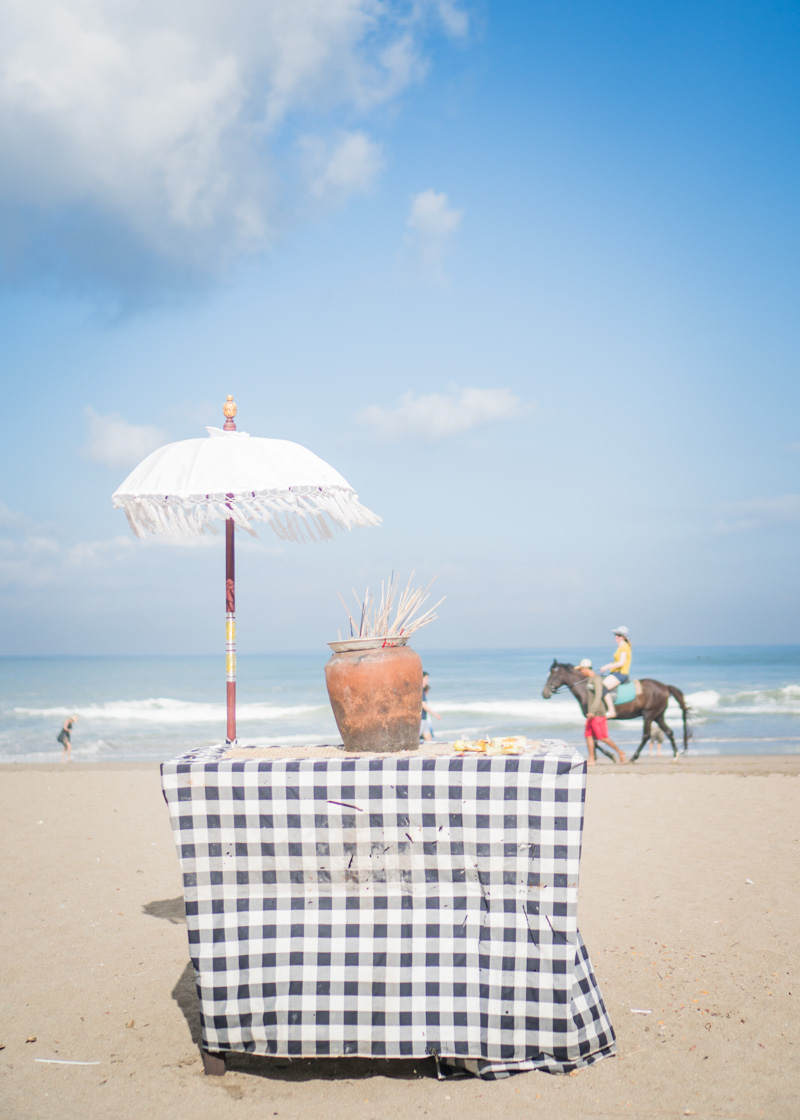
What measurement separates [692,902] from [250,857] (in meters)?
3.39

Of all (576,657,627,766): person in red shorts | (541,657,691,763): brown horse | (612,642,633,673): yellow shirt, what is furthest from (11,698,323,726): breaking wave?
(612,642,633,673): yellow shirt

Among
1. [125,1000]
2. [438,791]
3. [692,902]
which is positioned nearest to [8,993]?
[125,1000]

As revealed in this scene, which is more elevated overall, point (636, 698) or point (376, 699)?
point (376, 699)

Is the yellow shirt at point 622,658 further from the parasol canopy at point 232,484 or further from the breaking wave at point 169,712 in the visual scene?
the breaking wave at point 169,712

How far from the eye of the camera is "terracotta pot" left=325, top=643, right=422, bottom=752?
3.21 m

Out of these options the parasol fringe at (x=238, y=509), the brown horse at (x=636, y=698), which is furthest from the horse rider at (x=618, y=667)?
the parasol fringe at (x=238, y=509)

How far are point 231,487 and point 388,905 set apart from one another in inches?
83.9

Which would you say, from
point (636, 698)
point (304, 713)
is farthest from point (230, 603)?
point (304, 713)

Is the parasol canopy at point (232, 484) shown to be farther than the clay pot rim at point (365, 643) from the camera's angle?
Yes

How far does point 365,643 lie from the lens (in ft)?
10.9

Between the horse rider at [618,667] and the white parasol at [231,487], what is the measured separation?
9.21 m

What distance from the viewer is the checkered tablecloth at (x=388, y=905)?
2818mm

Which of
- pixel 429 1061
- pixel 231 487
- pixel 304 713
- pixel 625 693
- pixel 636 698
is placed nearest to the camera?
pixel 429 1061

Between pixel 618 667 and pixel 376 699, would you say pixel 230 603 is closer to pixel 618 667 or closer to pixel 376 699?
pixel 376 699
